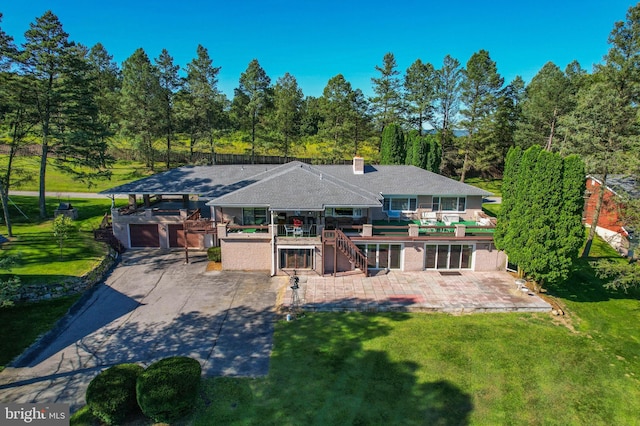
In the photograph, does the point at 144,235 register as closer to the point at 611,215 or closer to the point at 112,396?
the point at 112,396

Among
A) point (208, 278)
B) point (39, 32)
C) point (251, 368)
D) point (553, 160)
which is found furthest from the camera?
point (39, 32)

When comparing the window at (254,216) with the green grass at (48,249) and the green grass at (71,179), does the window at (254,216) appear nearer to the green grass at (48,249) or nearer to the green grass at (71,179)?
the green grass at (48,249)

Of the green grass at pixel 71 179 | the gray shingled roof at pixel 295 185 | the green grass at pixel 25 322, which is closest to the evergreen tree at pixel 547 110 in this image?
the gray shingled roof at pixel 295 185

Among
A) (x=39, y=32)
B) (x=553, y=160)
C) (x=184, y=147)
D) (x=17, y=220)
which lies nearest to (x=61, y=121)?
(x=39, y=32)

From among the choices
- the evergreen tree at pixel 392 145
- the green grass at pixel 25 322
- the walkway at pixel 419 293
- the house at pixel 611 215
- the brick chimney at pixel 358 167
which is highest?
the evergreen tree at pixel 392 145

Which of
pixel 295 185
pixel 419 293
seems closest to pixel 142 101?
pixel 295 185

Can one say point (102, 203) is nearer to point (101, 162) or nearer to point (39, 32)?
point (101, 162)

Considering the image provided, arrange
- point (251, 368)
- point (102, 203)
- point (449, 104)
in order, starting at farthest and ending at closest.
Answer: point (449, 104) → point (102, 203) → point (251, 368)
